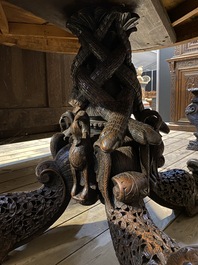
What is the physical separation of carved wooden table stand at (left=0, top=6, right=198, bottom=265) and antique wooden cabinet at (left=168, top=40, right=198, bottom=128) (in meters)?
2.22

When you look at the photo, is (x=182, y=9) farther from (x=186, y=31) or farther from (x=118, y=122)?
(x=118, y=122)

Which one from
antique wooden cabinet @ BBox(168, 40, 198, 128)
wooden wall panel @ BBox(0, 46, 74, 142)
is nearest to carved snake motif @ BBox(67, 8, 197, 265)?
wooden wall panel @ BBox(0, 46, 74, 142)

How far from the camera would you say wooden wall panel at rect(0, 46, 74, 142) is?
105cm

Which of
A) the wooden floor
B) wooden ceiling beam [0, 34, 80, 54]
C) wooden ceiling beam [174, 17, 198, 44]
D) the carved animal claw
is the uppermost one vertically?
wooden ceiling beam [0, 34, 80, 54]

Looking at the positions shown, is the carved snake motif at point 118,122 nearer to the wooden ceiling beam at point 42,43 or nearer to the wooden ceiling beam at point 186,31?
the wooden ceiling beam at point 186,31

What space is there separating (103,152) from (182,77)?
2.49 metres

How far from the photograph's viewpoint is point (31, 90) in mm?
1163

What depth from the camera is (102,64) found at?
49 cm

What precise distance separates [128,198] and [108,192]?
2.2 inches

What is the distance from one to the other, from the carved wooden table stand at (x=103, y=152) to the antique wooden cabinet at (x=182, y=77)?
2.22 metres

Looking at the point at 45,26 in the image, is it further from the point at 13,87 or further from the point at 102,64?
the point at 102,64

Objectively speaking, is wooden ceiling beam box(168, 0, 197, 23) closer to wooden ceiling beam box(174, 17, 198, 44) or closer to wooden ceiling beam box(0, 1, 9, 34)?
wooden ceiling beam box(174, 17, 198, 44)

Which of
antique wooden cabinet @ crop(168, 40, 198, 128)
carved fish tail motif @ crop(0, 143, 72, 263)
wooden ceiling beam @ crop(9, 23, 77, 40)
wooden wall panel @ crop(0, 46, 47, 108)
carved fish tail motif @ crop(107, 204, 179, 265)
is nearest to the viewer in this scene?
carved fish tail motif @ crop(107, 204, 179, 265)

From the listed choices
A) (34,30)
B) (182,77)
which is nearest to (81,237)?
(34,30)
